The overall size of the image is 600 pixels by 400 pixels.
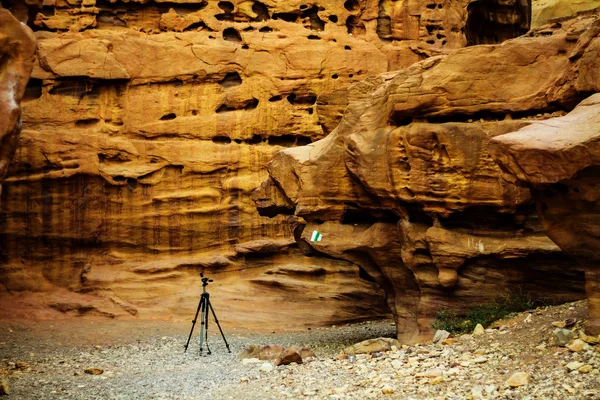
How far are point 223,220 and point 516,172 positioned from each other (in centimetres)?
1512

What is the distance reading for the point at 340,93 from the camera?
20.7 metres

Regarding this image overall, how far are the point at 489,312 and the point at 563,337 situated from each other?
13.8 ft

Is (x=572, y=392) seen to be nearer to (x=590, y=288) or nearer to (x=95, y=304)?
(x=590, y=288)

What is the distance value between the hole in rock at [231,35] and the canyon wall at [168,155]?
0.12 ft

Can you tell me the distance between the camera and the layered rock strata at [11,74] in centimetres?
1296

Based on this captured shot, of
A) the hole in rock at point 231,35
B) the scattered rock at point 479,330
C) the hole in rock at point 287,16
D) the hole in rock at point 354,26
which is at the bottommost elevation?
the scattered rock at point 479,330

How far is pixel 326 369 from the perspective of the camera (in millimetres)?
13438

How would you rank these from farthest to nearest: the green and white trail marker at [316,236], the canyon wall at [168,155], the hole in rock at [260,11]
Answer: the hole in rock at [260,11] → the canyon wall at [168,155] → the green and white trail marker at [316,236]

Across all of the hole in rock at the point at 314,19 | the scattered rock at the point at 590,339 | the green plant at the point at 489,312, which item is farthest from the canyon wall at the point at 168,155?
the scattered rock at the point at 590,339

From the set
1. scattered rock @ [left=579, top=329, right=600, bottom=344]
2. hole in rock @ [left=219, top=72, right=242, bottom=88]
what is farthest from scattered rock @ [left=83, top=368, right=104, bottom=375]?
hole in rock @ [left=219, top=72, right=242, bottom=88]

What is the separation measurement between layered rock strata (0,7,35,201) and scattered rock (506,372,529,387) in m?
8.23

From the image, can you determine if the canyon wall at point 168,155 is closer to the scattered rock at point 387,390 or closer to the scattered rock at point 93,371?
the scattered rock at point 93,371

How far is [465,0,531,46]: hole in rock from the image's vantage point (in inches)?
1079

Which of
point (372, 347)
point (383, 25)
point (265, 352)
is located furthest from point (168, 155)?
point (372, 347)
